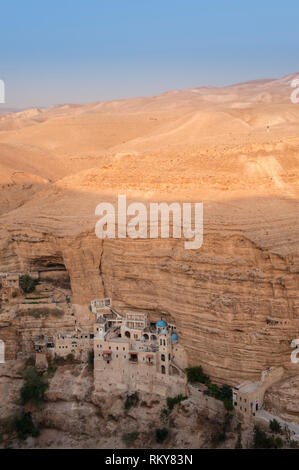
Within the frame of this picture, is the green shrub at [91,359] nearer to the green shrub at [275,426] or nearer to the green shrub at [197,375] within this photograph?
Answer: the green shrub at [197,375]

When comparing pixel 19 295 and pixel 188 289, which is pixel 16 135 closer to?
pixel 19 295

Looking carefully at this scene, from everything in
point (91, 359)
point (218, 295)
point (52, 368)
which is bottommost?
point (52, 368)

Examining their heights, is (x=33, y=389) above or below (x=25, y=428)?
above

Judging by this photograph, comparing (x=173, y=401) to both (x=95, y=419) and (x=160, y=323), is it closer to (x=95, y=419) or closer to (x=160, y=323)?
(x=160, y=323)

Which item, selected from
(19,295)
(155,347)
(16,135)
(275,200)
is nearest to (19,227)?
(19,295)

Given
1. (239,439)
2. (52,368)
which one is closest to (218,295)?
(239,439)

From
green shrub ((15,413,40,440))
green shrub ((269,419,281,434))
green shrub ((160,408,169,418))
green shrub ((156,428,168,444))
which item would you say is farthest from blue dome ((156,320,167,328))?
green shrub ((15,413,40,440))
